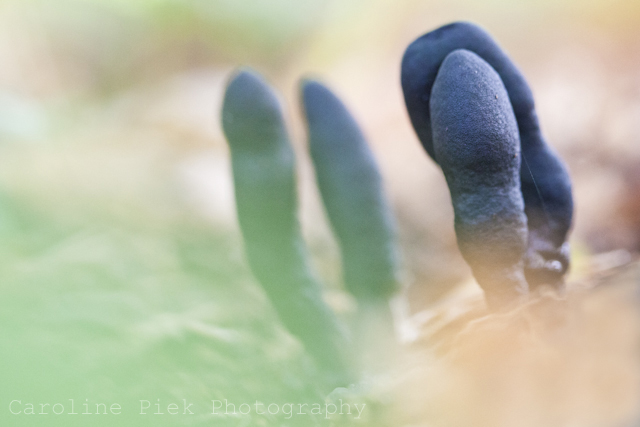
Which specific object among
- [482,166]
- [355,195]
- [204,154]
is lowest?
[482,166]

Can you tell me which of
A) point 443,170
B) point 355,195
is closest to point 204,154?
point 355,195

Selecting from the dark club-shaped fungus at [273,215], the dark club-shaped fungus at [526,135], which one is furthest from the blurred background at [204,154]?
the dark club-shaped fungus at [526,135]

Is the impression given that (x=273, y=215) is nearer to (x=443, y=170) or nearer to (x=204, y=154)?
(x=443, y=170)

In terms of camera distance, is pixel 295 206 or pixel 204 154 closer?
pixel 295 206

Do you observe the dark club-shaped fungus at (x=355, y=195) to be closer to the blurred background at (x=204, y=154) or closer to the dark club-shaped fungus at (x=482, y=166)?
the blurred background at (x=204, y=154)

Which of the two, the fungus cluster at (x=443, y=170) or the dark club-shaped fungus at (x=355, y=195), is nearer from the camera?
the fungus cluster at (x=443, y=170)

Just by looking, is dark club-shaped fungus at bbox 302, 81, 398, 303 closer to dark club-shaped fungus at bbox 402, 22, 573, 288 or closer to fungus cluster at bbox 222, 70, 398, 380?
fungus cluster at bbox 222, 70, 398, 380

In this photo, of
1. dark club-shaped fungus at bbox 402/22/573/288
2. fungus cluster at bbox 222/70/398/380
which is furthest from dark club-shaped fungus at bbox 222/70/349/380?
dark club-shaped fungus at bbox 402/22/573/288

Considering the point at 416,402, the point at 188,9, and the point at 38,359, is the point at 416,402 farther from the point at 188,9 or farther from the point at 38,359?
the point at 188,9
